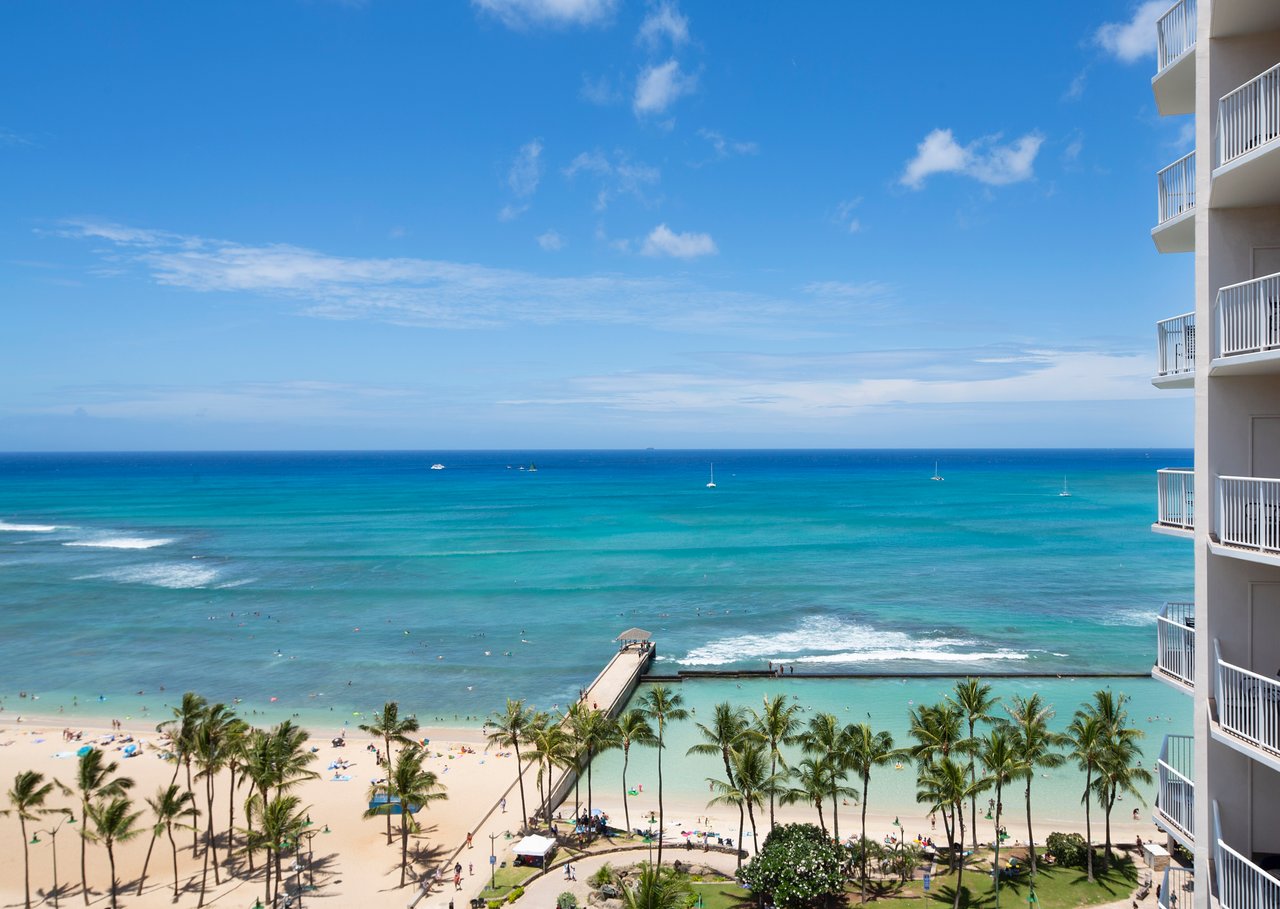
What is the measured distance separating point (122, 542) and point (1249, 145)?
381 feet

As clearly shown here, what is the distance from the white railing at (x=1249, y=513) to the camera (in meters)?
8.18

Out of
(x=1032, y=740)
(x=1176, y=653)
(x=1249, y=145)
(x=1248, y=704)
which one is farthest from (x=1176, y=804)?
(x=1032, y=740)

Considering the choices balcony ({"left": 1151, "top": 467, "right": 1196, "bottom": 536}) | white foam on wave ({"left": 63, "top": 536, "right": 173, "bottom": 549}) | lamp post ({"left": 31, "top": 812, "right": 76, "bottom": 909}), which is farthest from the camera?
white foam on wave ({"left": 63, "top": 536, "right": 173, "bottom": 549})

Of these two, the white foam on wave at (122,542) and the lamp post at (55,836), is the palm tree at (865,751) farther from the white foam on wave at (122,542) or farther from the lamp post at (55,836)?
the white foam on wave at (122,542)

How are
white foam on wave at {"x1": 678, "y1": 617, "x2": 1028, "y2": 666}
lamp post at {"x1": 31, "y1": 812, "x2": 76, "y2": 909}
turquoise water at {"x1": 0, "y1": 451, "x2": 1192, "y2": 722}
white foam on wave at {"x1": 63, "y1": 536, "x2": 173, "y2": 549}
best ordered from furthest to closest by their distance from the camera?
white foam on wave at {"x1": 63, "y1": 536, "x2": 173, "y2": 549} < white foam on wave at {"x1": 678, "y1": 617, "x2": 1028, "y2": 666} < turquoise water at {"x1": 0, "y1": 451, "x2": 1192, "y2": 722} < lamp post at {"x1": 31, "y1": 812, "x2": 76, "y2": 909}

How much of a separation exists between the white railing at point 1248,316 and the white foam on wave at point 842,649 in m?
43.8

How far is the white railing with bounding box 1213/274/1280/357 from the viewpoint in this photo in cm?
816

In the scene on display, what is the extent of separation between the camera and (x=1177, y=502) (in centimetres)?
988

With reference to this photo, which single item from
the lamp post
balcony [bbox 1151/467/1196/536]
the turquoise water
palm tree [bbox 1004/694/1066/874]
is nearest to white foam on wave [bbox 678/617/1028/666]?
the turquoise water

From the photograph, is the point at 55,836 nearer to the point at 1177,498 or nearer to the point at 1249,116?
the point at 1177,498

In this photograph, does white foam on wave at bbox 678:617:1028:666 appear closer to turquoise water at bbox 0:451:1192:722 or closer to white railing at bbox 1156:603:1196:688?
turquoise water at bbox 0:451:1192:722

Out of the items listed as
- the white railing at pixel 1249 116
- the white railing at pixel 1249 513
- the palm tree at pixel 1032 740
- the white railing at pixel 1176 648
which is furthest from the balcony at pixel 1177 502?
the palm tree at pixel 1032 740

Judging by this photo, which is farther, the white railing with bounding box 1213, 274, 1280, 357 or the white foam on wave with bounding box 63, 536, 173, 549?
the white foam on wave with bounding box 63, 536, 173, 549

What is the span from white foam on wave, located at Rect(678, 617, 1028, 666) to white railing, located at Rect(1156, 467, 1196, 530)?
41.9 metres
